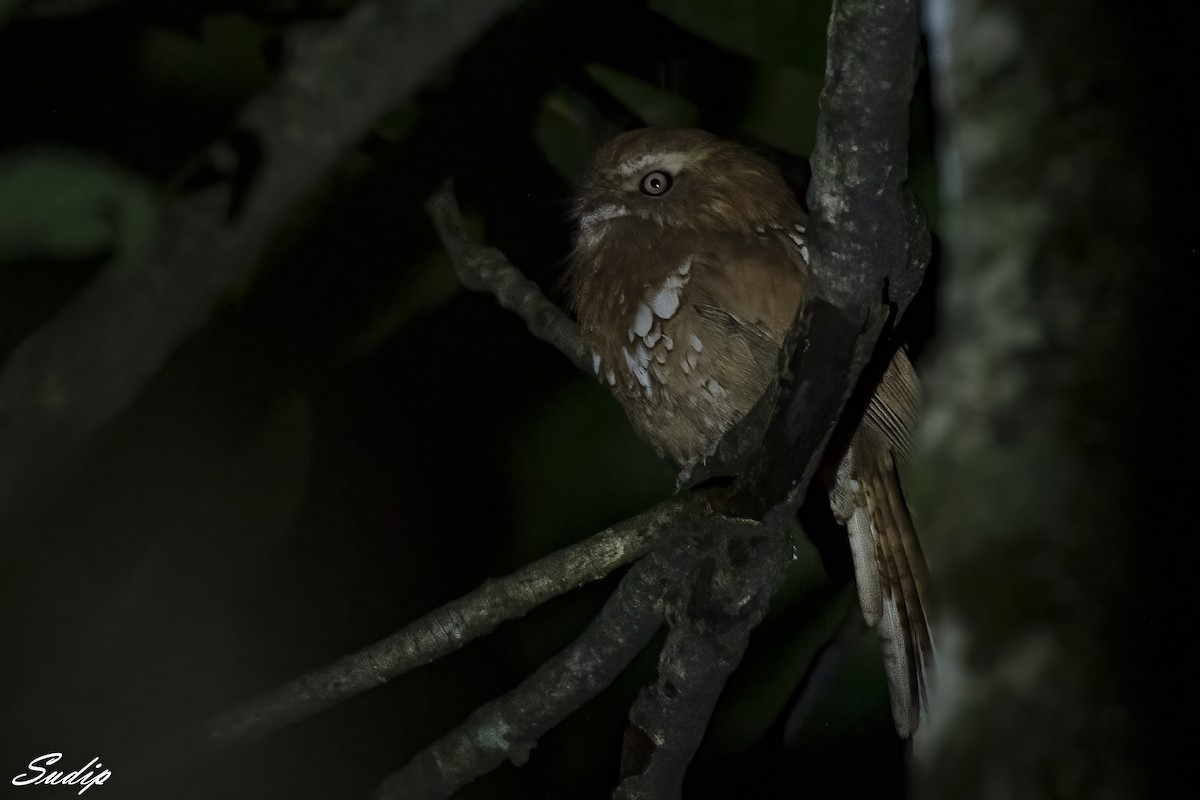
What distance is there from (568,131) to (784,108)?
311 millimetres

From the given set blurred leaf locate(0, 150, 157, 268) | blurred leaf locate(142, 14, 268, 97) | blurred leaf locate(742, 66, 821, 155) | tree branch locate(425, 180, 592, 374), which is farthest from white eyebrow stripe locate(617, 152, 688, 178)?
blurred leaf locate(0, 150, 157, 268)

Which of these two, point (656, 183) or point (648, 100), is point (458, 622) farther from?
point (648, 100)

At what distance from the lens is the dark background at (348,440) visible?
1.39m

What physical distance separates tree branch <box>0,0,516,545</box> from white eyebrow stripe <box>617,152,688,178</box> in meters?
0.27

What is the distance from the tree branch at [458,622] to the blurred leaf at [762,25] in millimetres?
631

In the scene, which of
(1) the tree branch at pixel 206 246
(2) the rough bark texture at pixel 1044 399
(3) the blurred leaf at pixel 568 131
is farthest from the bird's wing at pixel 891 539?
(1) the tree branch at pixel 206 246

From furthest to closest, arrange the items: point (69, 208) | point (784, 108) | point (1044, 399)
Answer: point (784, 108)
point (69, 208)
point (1044, 399)

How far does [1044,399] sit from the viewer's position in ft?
2.94

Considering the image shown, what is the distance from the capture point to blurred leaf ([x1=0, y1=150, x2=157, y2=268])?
1.41m

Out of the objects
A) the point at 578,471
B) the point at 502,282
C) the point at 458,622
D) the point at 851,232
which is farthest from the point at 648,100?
the point at 458,622

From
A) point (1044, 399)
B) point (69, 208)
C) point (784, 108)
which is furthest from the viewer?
point (784, 108)

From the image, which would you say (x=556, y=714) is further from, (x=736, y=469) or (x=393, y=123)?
(x=393, y=123)

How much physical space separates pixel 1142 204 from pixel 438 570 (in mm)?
973

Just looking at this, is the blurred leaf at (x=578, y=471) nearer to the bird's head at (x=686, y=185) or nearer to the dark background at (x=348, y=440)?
the dark background at (x=348, y=440)
